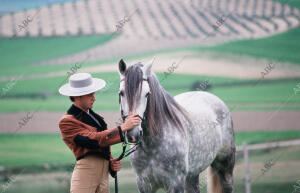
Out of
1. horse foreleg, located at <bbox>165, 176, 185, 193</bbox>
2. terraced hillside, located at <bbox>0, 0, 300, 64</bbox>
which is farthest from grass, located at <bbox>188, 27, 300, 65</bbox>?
horse foreleg, located at <bbox>165, 176, 185, 193</bbox>

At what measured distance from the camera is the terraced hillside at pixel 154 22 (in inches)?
707

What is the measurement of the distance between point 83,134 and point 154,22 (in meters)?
15.9

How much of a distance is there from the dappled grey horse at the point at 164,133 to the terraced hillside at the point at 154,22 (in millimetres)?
12741

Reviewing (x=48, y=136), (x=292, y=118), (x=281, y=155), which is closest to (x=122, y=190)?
(x=281, y=155)

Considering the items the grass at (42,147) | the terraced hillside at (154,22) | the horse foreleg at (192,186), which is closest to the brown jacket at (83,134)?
the horse foreleg at (192,186)

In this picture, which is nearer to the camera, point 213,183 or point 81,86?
point 81,86

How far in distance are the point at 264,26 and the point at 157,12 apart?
467 cm

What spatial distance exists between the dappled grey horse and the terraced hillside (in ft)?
41.8

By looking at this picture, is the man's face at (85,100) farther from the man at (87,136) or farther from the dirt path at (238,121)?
the dirt path at (238,121)

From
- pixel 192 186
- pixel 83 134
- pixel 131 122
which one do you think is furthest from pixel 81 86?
pixel 192 186

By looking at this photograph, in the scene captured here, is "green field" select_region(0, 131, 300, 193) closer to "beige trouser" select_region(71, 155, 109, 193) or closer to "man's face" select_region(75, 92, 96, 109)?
"beige trouser" select_region(71, 155, 109, 193)

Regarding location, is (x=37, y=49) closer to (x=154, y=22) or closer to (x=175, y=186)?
(x=154, y=22)

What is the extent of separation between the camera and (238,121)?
15430 mm

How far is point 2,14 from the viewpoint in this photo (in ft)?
54.5
